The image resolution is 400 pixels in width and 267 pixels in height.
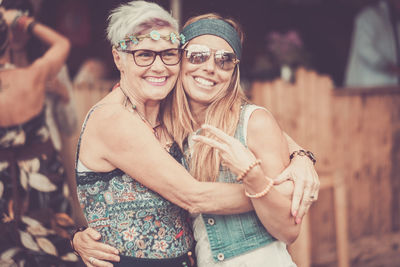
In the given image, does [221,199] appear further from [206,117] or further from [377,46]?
[377,46]

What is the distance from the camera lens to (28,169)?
2887 mm

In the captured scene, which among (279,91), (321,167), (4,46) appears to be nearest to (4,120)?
(4,46)

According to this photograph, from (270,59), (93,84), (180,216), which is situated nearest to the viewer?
(180,216)

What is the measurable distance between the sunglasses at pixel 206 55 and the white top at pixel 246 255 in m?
0.26

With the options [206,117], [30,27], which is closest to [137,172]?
[206,117]

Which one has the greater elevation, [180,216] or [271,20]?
[271,20]

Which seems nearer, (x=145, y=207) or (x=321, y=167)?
(x=145, y=207)

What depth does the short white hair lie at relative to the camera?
1.90 m

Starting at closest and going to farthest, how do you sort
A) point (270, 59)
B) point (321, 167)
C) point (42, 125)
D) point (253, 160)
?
1. point (253, 160)
2. point (42, 125)
3. point (321, 167)
4. point (270, 59)

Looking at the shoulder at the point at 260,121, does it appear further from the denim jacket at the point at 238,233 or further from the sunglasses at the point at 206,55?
the sunglasses at the point at 206,55

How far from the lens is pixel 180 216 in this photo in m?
2.04

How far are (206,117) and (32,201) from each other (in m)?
1.52

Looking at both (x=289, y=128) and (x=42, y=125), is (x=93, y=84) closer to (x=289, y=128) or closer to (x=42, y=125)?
(x=42, y=125)

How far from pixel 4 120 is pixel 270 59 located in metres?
3.56
